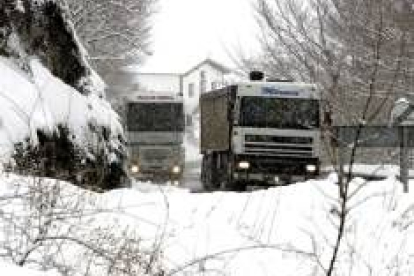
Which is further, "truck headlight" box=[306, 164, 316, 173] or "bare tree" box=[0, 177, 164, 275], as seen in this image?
"truck headlight" box=[306, 164, 316, 173]

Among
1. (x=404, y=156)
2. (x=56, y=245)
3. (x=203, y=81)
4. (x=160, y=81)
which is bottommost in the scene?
(x=56, y=245)

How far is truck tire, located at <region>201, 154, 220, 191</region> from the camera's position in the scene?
92.4 feet

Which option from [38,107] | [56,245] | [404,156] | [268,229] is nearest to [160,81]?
[404,156]

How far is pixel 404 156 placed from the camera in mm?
14102

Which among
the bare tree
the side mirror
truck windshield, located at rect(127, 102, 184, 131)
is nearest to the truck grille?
truck windshield, located at rect(127, 102, 184, 131)

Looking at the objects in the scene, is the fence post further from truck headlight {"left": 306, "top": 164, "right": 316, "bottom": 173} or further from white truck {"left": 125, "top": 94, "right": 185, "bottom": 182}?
white truck {"left": 125, "top": 94, "right": 185, "bottom": 182}

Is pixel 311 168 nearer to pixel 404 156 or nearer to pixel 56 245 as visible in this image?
pixel 404 156

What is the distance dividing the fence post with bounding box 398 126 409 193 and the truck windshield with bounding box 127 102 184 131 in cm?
1560

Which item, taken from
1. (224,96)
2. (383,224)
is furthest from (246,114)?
(383,224)

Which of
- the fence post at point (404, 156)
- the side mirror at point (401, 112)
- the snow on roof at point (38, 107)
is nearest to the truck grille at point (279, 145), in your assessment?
the snow on roof at point (38, 107)

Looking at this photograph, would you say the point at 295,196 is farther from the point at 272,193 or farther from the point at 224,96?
the point at 224,96

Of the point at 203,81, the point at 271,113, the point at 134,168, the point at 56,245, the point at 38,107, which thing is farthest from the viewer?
the point at 203,81

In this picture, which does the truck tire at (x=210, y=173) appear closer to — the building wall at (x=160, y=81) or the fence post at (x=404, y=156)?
the fence post at (x=404, y=156)

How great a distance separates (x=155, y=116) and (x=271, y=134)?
7767mm
